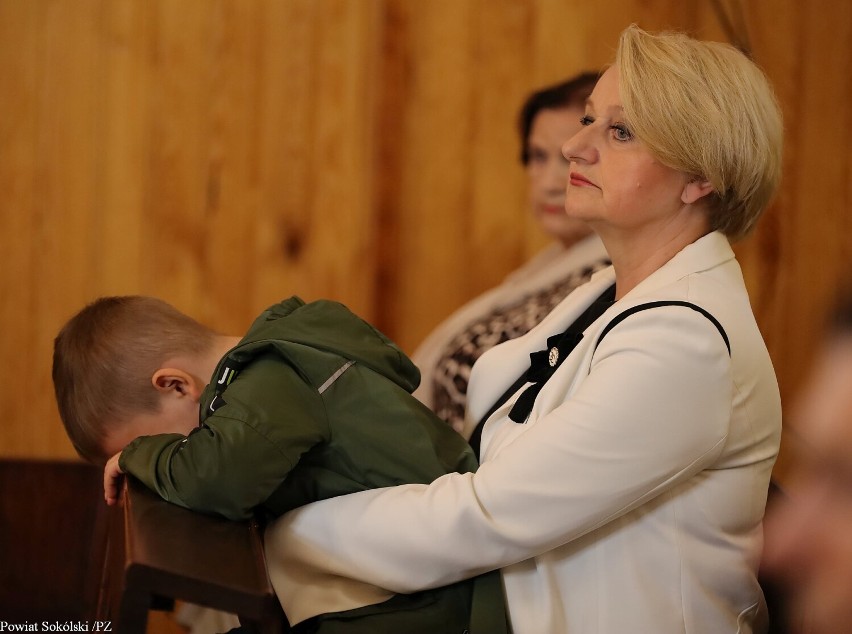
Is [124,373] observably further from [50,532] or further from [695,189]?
[695,189]

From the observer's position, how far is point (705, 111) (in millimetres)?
1504

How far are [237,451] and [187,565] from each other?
22 centimetres

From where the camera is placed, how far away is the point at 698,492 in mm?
1430

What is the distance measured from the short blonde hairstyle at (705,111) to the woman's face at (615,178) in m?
0.03

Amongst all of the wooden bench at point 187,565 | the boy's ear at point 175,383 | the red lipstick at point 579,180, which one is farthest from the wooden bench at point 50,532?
the red lipstick at point 579,180

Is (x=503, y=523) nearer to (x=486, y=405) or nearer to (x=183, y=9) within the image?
(x=486, y=405)

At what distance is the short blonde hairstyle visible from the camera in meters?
1.51

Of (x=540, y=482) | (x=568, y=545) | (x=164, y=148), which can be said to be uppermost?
(x=164, y=148)

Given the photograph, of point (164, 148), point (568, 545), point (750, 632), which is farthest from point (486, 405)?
point (164, 148)

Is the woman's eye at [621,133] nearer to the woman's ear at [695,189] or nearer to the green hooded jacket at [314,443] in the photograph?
the woman's ear at [695,189]

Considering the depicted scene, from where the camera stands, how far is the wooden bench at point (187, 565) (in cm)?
110

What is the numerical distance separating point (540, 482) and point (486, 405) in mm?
411

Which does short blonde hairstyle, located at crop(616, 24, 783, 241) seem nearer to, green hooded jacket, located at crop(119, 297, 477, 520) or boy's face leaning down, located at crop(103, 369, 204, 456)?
green hooded jacket, located at crop(119, 297, 477, 520)

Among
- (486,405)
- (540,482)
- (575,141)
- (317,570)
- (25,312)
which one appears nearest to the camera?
(540,482)
